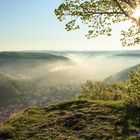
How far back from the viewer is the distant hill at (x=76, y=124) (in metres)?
22.2

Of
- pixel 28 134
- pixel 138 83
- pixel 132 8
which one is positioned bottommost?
pixel 28 134

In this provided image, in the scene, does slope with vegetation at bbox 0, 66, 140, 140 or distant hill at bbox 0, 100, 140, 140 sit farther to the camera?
slope with vegetation at bbox 0, 66, 140, 140

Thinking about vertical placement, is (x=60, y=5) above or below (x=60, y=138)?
above

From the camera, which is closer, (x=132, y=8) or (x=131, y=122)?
(x=131, y=122)

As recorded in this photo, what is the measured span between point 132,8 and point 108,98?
13.2 metres

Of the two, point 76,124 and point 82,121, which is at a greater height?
point 82,121

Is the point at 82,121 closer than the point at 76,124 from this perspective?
No

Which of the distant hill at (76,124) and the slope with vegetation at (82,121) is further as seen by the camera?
→ the slope with vegetation at (82,121)

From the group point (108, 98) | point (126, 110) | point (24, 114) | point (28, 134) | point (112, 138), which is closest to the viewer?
point (112, 138)

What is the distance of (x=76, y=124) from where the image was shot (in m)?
24.9

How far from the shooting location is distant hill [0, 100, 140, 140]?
22234 millimetres

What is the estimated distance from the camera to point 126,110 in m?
27.4

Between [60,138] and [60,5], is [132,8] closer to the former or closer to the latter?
[60,5]

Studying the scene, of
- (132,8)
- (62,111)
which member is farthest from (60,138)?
(132,8)
